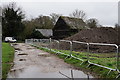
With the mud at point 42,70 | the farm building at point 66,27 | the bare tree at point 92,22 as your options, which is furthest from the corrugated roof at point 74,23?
the mud at point 42,70

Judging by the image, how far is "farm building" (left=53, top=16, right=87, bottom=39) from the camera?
3966cm

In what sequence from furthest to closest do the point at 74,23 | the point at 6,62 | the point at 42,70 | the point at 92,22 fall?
the point at 92,22
the point at 74,23
the point at 6,62
the point at 42,70

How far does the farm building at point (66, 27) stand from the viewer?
130 feet

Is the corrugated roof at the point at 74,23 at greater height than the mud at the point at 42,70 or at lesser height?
greater

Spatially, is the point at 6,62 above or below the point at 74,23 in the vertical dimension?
below

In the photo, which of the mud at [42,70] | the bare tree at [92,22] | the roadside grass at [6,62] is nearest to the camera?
the mud at [42,70]

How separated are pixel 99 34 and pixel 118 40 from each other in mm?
2870

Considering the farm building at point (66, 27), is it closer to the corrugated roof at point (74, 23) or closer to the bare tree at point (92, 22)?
the corrugated roof at point (74, 23)

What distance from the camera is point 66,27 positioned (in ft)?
133

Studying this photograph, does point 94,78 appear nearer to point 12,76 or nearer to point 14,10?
point 12,76

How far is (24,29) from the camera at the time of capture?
46.8 m

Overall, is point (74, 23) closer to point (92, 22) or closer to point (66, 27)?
point (66, 27)

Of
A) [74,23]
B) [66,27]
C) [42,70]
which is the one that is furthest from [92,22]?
[42,70]

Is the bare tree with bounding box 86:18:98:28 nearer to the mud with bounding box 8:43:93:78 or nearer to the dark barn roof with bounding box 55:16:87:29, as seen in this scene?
the dark barn roof with bounding box 55:16:87:29
